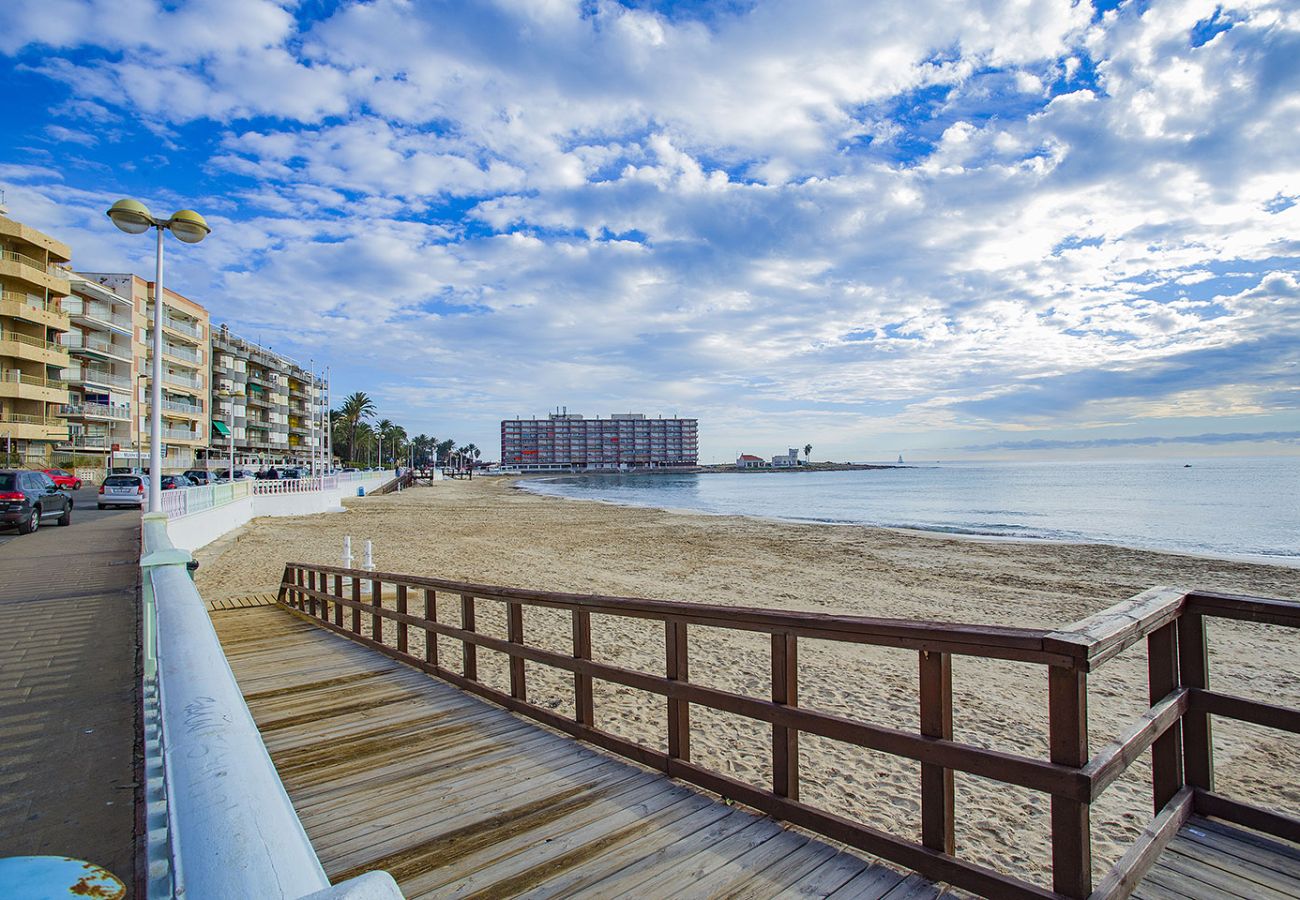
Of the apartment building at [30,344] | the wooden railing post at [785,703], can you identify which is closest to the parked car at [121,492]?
the apartment building at [30,344]

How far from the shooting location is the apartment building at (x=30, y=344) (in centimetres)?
4306

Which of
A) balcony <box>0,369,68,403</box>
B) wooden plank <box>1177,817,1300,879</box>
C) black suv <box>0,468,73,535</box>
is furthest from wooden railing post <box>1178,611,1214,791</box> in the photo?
balcony <box>0,369,68,403</box>

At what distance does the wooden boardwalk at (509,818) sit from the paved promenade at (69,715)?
90 cm

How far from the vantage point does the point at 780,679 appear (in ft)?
11.0

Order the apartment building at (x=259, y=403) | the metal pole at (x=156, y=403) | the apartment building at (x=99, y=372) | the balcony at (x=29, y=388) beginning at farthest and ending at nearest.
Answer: the apartment building at (x=259, y=403), the apartment building at (x=99, y=372), the balcony at (x=29, y=388), the metal pole at (x=156, y=403)

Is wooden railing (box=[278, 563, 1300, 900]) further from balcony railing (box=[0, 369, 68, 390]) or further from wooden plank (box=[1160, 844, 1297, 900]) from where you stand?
balcony railing (box=[0, 369, 68, 390])

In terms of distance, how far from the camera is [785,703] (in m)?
3.34

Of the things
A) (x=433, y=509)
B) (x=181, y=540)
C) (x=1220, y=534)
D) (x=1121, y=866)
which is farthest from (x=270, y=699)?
(x=433, y=509)

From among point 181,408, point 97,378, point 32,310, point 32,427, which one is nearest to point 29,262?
point 32,310

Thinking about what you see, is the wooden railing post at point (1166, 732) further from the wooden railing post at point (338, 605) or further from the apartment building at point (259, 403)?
the apartment building at point (259, 403)

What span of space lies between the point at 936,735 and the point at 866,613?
1203cm

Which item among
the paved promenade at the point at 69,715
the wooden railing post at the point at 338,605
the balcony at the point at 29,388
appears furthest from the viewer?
the balcony at the point at 29,388

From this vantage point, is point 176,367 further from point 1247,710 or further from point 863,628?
point 1247,710

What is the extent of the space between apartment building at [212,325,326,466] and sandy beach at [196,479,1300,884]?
53765 mm
